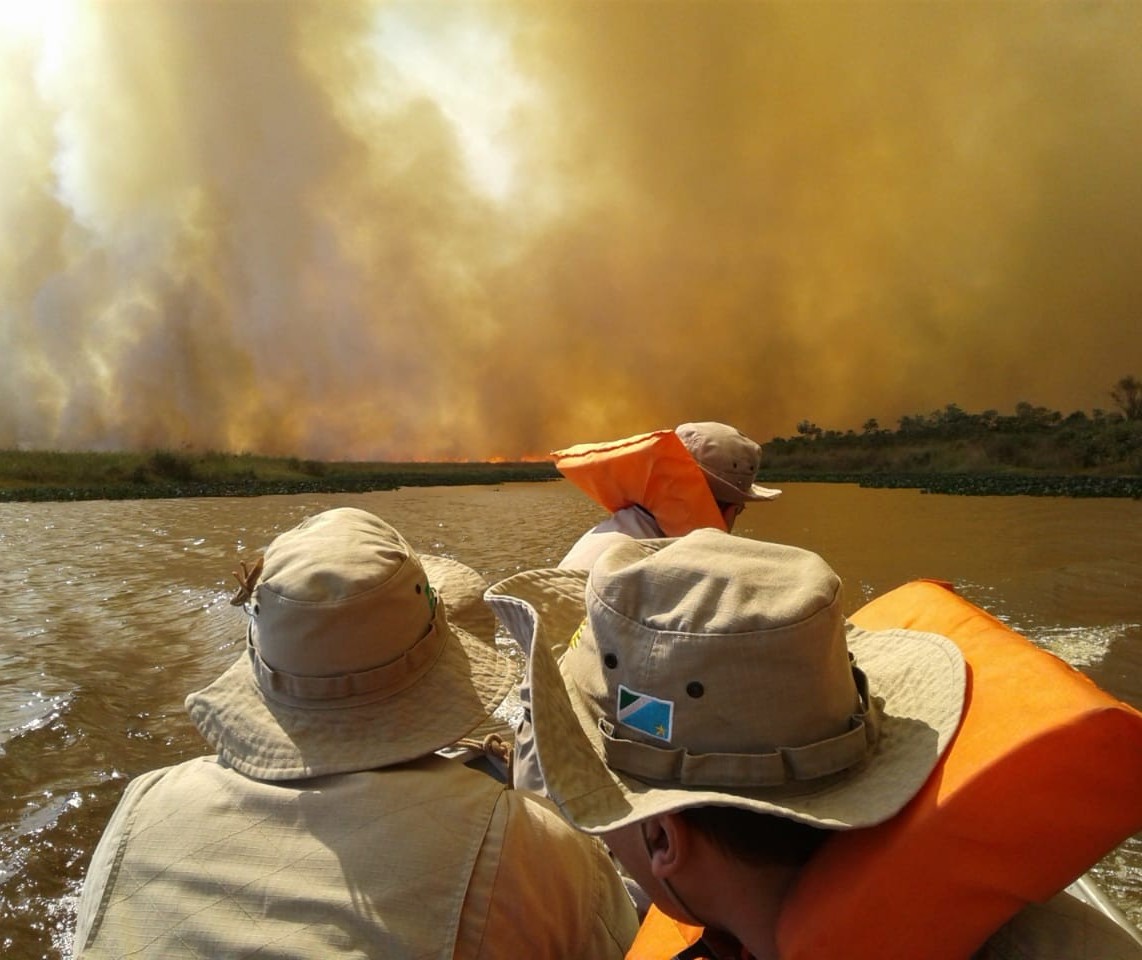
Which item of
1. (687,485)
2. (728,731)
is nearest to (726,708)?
(728,731)

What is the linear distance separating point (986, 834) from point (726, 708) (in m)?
0.28

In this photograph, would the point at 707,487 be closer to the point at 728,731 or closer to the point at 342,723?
the point at 342,723

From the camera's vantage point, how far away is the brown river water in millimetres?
2281

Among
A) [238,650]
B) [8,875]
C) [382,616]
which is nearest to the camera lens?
[382,616]

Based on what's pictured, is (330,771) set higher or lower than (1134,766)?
lower

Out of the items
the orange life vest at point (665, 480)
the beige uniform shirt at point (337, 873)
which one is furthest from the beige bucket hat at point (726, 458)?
the beige uniform shirt at point (337, 873)

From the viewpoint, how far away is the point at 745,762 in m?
0.69

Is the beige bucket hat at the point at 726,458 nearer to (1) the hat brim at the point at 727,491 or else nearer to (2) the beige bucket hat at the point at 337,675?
(1) the hat brim at the point at 727,491

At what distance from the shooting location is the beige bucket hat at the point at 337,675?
1.12 m

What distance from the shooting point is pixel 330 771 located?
1066 millimetres

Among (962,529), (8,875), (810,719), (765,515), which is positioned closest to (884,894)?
(810,719)

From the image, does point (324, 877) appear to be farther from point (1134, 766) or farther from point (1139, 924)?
point (1139, 924)

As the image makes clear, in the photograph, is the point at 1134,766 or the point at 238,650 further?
the point at 238,650

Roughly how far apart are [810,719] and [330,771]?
2.47ft
